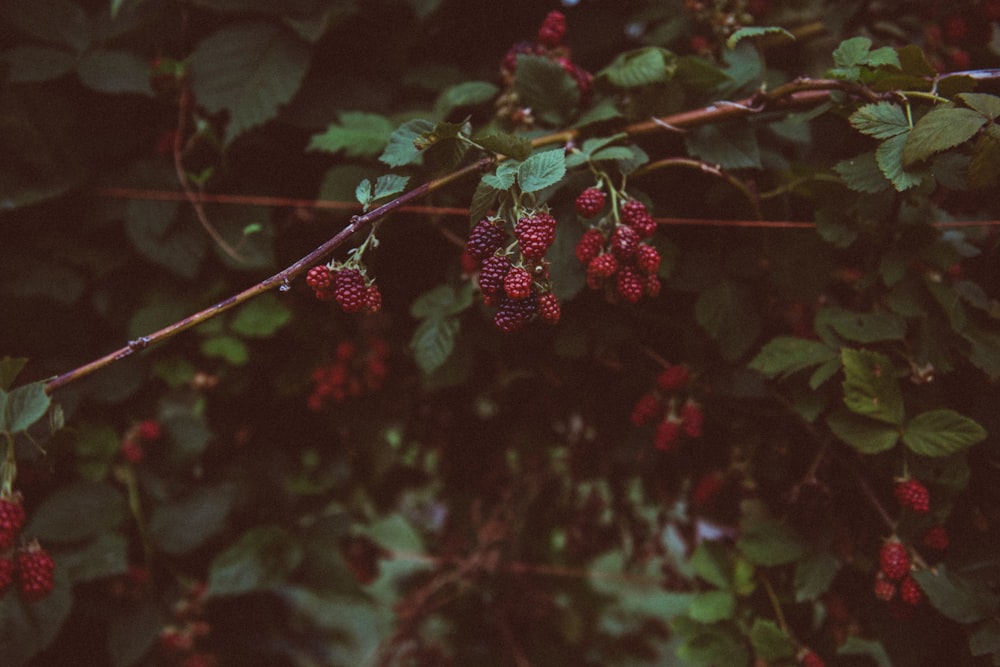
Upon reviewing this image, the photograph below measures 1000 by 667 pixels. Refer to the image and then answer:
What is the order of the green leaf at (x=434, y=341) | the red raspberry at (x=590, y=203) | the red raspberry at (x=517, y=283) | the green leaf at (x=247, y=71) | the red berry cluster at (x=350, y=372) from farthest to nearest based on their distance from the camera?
1. the red berry cluster at (x=350, y=372)
2. the green leaf at (x=247, y=71)
3. the green leaf at (x=434, y=341)
4. the red raspberry at (x=590, y=203)
5. the red raspberry at (x=517, y=283)

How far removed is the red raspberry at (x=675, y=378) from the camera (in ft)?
3.51

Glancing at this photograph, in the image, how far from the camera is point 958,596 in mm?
908

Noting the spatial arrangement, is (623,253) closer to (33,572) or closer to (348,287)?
(348,287)

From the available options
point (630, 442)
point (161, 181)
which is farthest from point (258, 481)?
point (630, 442)

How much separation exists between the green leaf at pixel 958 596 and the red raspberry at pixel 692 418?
0.37 metres

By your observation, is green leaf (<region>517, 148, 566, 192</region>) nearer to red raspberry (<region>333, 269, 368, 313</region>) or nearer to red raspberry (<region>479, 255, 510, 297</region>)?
red raspberry (<region>479, 255, 510, 297</region>)

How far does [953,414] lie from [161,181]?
1.42 metres

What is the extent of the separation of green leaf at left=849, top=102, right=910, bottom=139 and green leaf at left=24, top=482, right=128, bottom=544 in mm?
1462

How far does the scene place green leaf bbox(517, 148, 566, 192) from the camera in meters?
0.69

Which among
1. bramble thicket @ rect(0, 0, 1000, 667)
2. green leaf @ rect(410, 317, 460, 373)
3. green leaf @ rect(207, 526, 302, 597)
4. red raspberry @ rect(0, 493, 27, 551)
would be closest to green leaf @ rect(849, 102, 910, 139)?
bramble thicket @ rect(0, 0, 1000, 667)

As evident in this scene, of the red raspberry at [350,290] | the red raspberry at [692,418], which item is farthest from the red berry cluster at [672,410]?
the red raspberry at [350,290]

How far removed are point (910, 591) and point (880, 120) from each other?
26.0 inches

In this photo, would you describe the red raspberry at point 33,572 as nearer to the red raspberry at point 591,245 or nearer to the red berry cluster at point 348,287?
the red berry cluster at point 348,287

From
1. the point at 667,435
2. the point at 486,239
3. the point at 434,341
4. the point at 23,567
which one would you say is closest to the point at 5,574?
the point at 23,567
